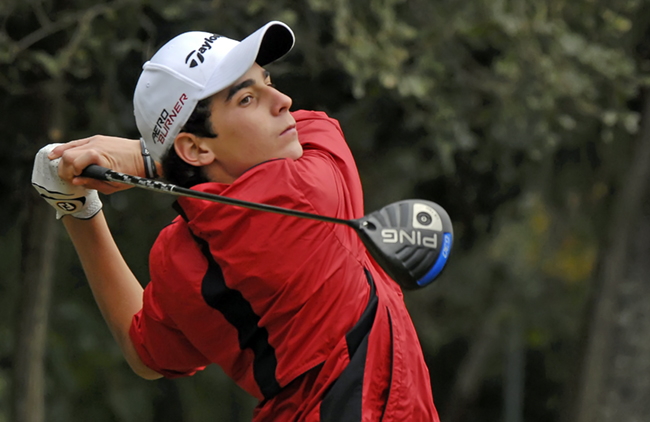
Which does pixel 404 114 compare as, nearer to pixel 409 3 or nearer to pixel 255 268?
pixel 409 3

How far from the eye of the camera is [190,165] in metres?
2.10

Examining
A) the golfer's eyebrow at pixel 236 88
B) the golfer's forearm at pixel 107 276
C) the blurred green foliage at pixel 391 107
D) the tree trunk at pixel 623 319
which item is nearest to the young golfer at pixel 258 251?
the golfer's eyebrow at pixel 236 88

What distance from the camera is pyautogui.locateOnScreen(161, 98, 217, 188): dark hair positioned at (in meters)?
2.04

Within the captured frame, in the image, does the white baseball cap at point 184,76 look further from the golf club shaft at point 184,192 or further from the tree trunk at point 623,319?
the tree trunk at point 623,319

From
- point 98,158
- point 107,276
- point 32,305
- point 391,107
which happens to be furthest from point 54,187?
point 391,107

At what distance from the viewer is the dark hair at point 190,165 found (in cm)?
204

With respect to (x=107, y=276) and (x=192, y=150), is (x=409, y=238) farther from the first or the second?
(x=107, y=276)

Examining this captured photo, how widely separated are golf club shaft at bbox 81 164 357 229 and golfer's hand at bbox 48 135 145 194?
22mm

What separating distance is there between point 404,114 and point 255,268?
3.70 m

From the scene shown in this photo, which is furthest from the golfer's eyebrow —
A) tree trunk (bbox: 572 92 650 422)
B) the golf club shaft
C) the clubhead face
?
tree trunk (bbox: 572 92 650 422)

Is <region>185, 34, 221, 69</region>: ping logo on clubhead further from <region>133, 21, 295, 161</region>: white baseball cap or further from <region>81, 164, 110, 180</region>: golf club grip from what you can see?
<region>81, 164, 110, 180</region>: golf club grip

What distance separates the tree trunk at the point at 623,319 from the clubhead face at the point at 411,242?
220 inches

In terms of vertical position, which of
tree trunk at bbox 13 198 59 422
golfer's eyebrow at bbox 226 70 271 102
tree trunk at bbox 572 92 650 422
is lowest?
tree trunk at bbox 572 92 650 422

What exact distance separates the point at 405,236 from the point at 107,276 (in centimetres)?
90
